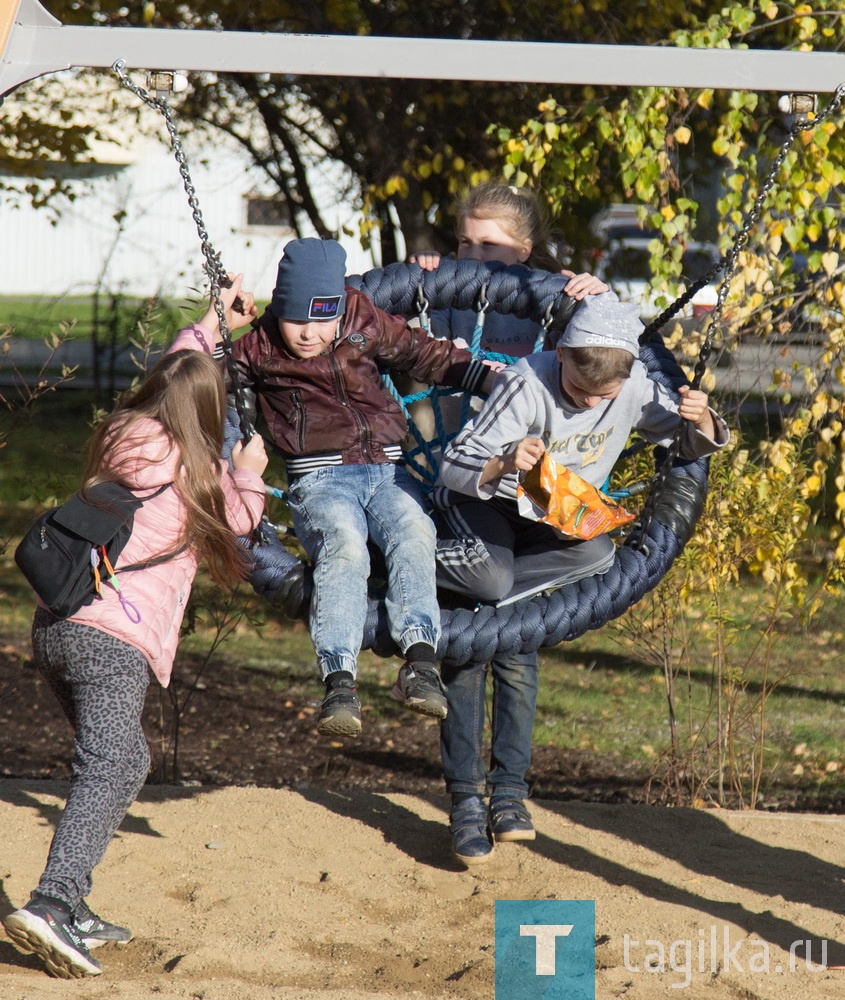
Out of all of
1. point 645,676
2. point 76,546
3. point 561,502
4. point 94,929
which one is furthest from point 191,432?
point 645,676

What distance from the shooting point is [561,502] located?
3162 millimetres

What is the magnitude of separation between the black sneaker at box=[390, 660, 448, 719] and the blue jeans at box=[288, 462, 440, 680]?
80 millimetres

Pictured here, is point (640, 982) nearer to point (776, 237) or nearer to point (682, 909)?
point (682, 909)

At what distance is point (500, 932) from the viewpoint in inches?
137

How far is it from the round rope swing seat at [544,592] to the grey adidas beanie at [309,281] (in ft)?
1.63

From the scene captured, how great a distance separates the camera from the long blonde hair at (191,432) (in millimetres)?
2969

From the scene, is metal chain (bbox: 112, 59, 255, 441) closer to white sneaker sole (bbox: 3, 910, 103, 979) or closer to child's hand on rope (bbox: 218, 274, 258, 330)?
child's hand on rope (bbox: 218, 274, 258, 330)

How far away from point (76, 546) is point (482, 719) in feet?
4.85

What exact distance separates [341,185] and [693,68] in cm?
709

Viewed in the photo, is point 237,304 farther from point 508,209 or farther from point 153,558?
point 508,209

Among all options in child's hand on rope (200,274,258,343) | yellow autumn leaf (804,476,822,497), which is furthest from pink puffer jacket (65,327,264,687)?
yellow autumn leaf (804,476,822,497)

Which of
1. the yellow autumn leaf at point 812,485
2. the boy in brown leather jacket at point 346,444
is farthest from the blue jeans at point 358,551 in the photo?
the yellow autumn leaf at point 812,485

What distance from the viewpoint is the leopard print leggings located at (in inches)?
116

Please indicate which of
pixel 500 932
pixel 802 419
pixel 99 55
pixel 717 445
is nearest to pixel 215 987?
pixel 500 932
